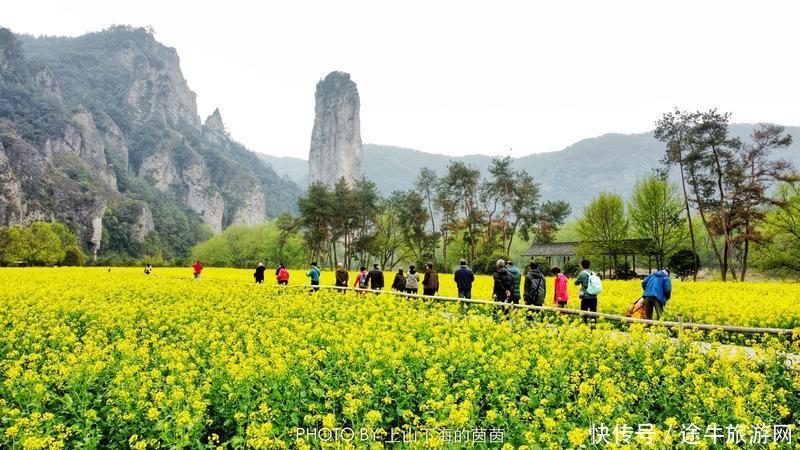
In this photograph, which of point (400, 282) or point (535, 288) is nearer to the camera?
point (535, 288)

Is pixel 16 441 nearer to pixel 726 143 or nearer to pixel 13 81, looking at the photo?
pixel 726 143

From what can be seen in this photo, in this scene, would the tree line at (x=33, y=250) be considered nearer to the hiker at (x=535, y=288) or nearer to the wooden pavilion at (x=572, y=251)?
the wooden pavilion at (x=572, y=251)

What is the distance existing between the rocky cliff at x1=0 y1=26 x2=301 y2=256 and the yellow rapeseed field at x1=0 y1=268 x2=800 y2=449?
106 meters

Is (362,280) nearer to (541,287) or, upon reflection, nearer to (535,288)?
(535,288)

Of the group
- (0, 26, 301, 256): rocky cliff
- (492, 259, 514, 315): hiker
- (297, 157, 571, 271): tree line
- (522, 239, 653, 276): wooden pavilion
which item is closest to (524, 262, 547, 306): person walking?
(492, 259, 514, 315): hiker

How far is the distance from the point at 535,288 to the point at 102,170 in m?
159

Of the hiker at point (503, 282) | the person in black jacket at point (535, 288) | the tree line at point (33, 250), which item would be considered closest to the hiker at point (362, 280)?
the hiker at point (503, 282)

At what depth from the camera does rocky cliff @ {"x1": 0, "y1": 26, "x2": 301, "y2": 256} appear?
10831 cm

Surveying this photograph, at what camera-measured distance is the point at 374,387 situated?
289 inches

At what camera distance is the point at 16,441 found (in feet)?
17.8

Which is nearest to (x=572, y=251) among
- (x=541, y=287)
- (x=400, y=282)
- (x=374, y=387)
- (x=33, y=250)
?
(x=400, y=282)

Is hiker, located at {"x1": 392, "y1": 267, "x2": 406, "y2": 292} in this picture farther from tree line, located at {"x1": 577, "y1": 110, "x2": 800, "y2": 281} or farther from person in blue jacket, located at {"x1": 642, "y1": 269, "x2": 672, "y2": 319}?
tree line, located at {"x1": 577, "y1": 110, "x2": 800, "y2": 281}

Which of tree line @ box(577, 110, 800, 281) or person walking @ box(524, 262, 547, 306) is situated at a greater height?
tree line @ box(577, 110, 800, 281)

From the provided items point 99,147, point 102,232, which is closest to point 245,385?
point 102,232
